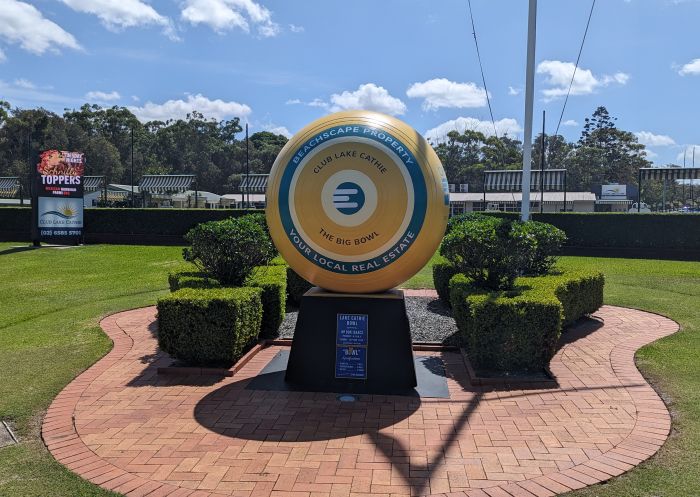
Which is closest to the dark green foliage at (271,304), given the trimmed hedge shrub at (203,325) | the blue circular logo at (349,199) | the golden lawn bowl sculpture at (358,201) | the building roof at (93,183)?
the trimmed hedge shrub at (203,325)

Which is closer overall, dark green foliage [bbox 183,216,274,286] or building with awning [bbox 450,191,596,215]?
dark green foliage [bbox 183,216,274,286]

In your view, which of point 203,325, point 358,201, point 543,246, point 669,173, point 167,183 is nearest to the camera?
point 358,201

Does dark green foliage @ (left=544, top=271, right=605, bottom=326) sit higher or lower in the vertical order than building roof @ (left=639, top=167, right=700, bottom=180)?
lower

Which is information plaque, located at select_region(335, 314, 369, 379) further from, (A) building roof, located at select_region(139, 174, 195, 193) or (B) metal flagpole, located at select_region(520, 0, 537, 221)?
(A) building roof, located at select_region(139, 174, 195, 193)

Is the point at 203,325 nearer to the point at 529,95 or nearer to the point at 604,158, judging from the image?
the point at 529,95

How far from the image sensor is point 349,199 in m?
5.88

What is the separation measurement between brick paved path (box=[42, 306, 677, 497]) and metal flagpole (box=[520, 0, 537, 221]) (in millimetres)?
4370

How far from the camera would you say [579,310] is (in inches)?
372

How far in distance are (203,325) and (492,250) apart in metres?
4.43

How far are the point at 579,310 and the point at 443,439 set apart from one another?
542cm

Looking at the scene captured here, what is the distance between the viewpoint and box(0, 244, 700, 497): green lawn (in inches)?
170

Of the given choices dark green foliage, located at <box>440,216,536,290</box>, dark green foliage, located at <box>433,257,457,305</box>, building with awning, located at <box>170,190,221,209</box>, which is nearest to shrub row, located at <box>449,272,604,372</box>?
dark green foliage, located at <box>440,216,536,290</box>

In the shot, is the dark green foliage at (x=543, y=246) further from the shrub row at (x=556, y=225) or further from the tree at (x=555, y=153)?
the tree at (x=555, y=153)

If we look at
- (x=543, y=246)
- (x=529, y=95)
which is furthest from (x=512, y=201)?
(x=543, y=246)
